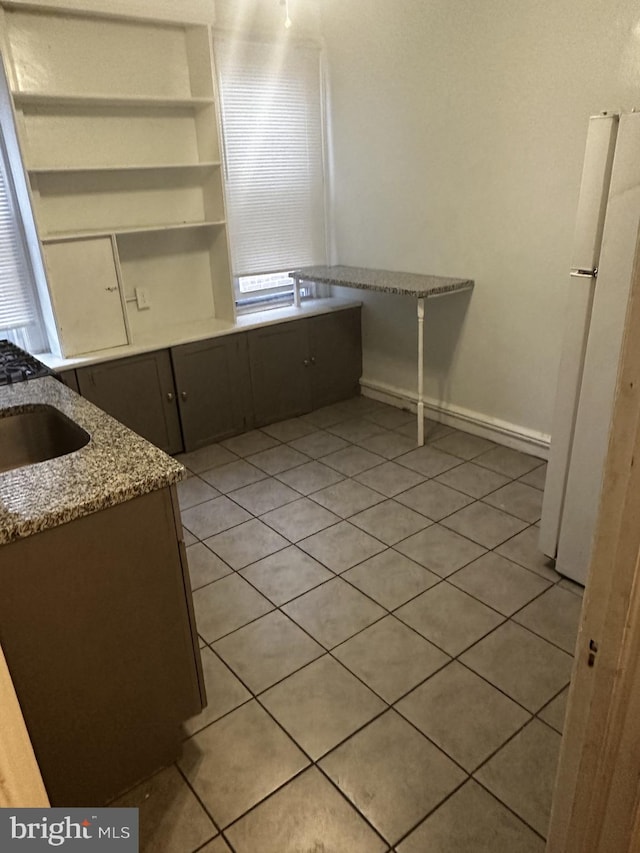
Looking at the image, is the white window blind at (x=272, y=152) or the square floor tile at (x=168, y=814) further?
the white window blind at (x=272, y=152)

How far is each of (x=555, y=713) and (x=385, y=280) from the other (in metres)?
2.55

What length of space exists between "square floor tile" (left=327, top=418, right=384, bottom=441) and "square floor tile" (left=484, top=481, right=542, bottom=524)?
1.01 metres

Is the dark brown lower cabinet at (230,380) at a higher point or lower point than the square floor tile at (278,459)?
higher

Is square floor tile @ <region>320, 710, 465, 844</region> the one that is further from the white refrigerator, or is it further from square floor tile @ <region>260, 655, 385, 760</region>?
the white refrigerator

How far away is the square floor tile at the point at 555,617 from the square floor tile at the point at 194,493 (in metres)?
1.69

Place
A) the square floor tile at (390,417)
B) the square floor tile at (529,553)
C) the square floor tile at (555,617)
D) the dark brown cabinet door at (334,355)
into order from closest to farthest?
1. the square floor tile at (555,617)
2. the square floor tile at (529,553)
3. the square floor tile at (390,417)
4. the dark brown cabinet door at (334,355)

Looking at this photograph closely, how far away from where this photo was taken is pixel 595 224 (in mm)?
2016

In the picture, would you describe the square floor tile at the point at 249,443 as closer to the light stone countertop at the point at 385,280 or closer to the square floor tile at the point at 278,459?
the square floor tile at the point at 278,459

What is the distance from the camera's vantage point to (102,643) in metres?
1.51

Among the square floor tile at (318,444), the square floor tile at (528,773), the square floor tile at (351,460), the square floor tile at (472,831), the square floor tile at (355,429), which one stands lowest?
the square floor tile at (472,831)

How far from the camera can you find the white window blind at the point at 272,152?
3.80 m

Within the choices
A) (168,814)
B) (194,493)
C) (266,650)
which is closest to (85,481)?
(168,814)

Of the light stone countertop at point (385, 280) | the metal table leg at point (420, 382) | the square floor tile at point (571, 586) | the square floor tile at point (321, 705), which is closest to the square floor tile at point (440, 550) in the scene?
the square floor tile at point (571, 586)

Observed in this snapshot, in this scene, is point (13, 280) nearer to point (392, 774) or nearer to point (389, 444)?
point (389, 444)
